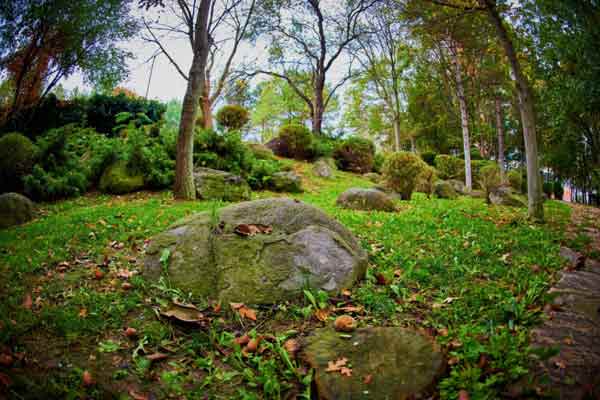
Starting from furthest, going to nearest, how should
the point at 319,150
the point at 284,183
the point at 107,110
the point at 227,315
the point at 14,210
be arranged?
1. the point at 319,150
2. the point at 107,110
3. the point at 284,183
4. the point at 14,210
5. the point at 227,315

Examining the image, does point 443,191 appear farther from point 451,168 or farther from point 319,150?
point 451,168

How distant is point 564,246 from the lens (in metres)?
4.60

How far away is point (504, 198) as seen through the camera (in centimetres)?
1052

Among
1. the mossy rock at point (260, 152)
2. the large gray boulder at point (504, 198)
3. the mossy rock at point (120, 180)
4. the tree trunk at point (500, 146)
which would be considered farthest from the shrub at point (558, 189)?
the mossy rock at point (120, 180)

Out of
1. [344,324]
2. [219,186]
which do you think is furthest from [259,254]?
[219,186]

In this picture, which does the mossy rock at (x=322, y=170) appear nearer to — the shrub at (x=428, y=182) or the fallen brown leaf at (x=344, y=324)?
the shrub at (x=428, y=182)

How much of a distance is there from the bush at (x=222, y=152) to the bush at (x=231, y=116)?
7277 mm

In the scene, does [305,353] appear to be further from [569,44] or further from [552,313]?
[569,44]

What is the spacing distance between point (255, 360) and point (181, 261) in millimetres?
1332

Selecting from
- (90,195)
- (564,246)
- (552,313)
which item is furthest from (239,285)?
(90,195)

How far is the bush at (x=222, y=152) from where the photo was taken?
1058 centimetres

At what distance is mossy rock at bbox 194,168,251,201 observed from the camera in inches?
332

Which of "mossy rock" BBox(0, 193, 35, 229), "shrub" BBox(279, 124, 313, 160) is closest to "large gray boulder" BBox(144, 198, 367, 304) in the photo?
"mossy rock" BBox(0, 193, 35, 229)

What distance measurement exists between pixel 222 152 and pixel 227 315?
8847 mm
